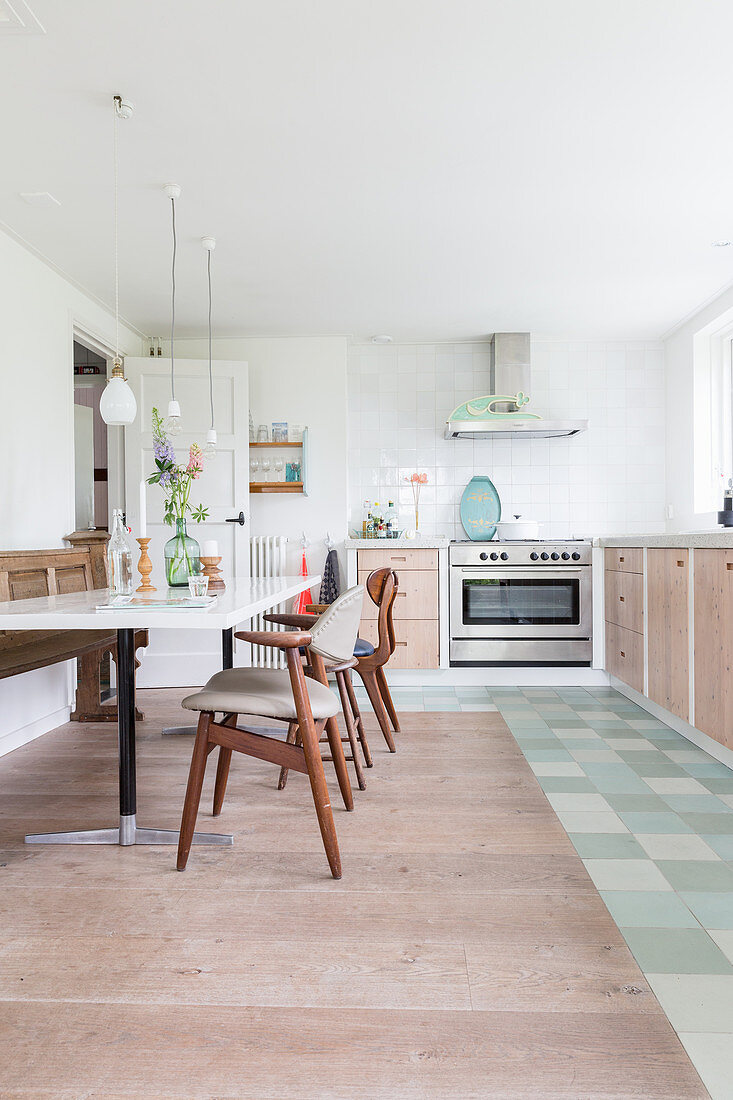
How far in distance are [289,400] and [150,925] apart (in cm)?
385

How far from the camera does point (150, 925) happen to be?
177 cm

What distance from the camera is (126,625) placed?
193 cm

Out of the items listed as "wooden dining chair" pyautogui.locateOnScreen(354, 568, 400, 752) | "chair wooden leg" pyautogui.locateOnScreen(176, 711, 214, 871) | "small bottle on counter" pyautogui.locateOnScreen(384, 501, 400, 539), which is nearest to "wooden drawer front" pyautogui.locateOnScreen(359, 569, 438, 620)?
"small bottle on counter" pyautogui.locateOnScreen(384, 501, 400, 539)

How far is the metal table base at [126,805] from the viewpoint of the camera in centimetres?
219

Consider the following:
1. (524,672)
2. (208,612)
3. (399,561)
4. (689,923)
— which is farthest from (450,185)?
(524,672)

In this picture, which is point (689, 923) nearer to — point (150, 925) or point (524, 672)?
point (150, 925)

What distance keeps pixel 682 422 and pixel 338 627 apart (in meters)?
3.56

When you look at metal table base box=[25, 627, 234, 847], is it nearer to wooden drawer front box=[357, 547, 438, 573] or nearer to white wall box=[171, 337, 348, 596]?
wooden drawer front box=[357, 547, 438, 573]

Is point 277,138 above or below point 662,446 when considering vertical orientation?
above

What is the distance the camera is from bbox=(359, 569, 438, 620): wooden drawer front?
4758 millimetres

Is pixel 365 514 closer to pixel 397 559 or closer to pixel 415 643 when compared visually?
pixel 397 559

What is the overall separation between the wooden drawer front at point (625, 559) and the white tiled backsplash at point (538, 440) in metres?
0.77

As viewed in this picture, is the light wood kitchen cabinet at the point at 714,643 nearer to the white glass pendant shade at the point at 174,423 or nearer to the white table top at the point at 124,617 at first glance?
the white table top at the point at 124,617

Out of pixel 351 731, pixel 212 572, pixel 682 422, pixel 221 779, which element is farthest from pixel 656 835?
pixel 682 422
